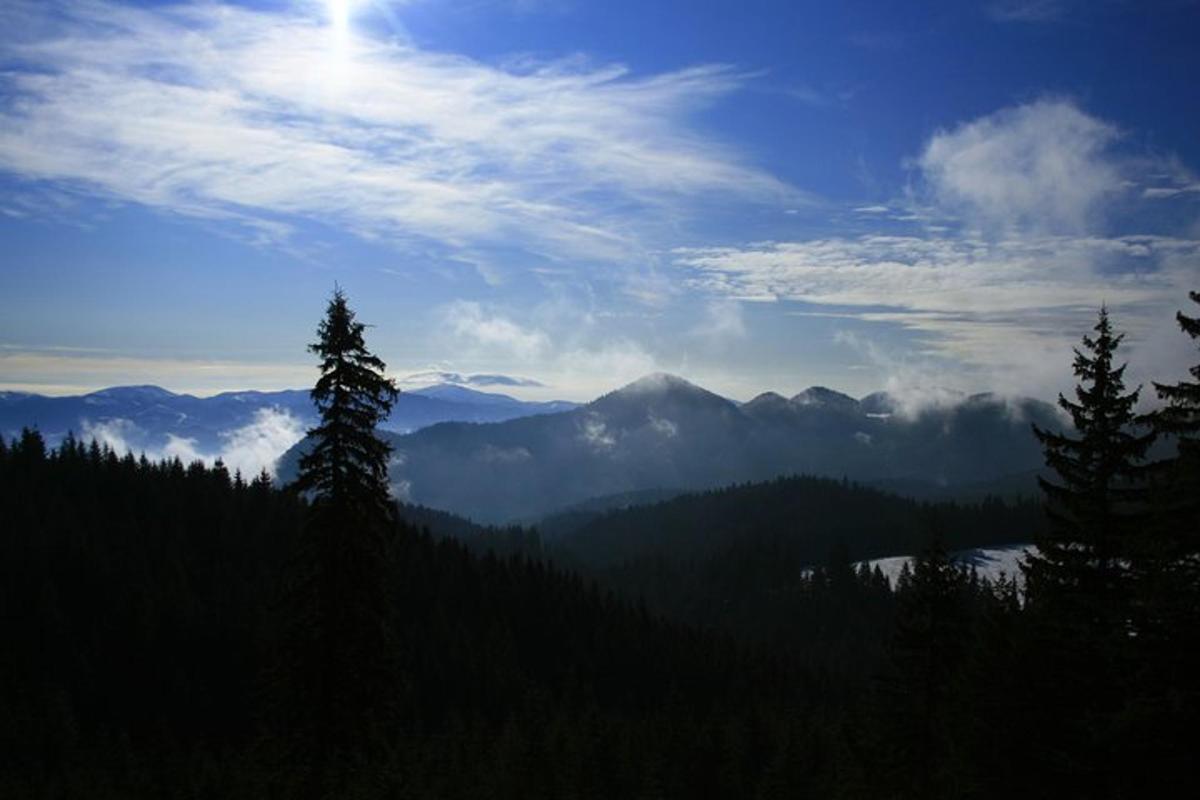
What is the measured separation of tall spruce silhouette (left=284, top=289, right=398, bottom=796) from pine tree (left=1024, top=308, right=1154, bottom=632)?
16159 millimetres

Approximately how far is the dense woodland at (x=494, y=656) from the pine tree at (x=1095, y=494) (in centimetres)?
7

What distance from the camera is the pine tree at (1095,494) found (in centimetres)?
1930

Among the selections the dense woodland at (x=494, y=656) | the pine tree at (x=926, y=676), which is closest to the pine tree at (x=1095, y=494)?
the dense woodland at (x=494, y=656)

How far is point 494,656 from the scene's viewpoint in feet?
394

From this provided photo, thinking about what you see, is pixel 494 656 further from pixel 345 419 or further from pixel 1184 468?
pixel 1184 468

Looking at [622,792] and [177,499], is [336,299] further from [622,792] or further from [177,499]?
[177,499]

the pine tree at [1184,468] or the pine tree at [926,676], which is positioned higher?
the pine tree at [1184,468]

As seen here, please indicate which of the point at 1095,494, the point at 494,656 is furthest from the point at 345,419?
the point at 494,656

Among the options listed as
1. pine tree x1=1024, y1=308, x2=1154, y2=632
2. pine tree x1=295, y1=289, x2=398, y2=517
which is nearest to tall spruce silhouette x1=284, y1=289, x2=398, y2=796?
pine tree x1=295, y1=289, x2=398, y2=517

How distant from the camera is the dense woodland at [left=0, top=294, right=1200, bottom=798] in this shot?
18.8 m

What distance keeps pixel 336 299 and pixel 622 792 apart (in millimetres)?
49732

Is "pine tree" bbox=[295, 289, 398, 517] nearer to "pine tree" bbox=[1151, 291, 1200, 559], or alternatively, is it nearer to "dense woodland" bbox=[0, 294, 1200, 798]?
"dense woodland" bbox=[0, 294, 1200, 798]

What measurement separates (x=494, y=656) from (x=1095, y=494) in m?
109

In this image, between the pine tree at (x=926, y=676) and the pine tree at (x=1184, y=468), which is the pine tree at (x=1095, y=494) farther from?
the pine tree at (x=926, y=676)
